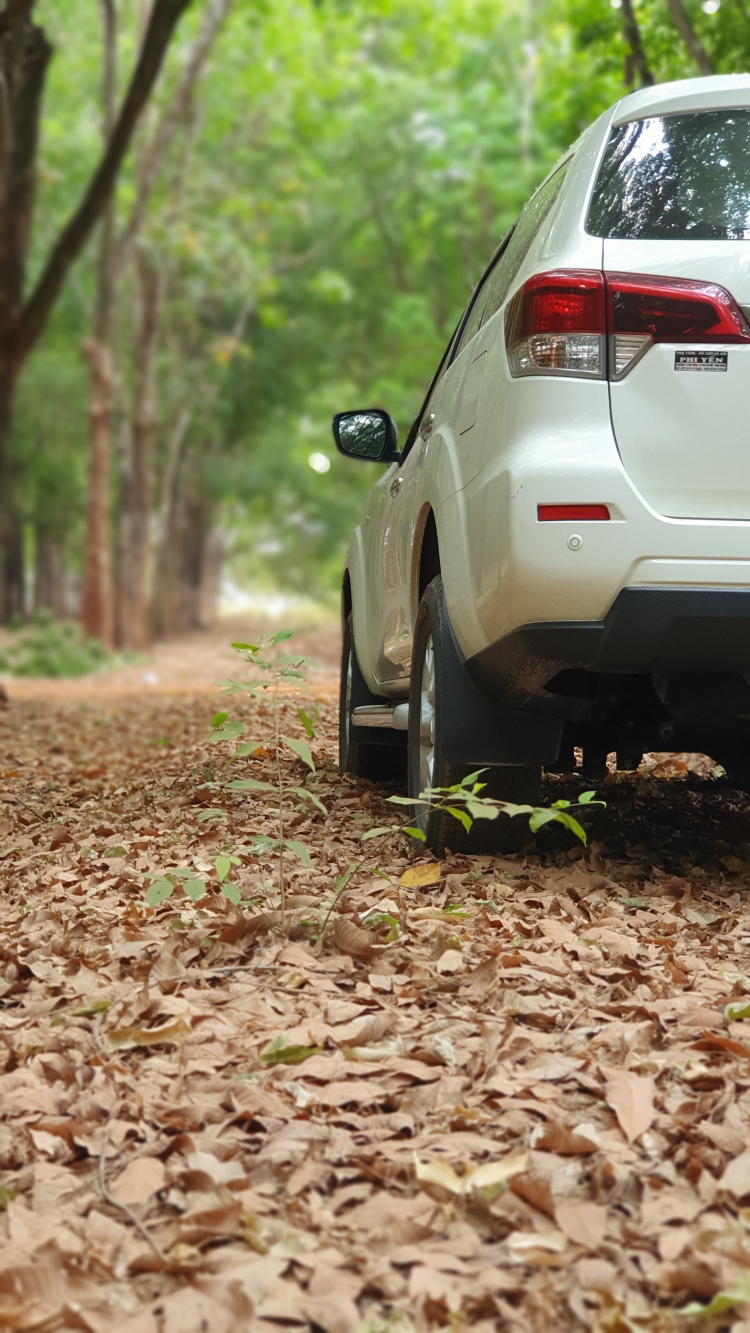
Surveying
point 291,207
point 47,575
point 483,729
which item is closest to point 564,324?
point 483,729

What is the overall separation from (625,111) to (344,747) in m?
3.81

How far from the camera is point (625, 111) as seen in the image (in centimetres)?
407

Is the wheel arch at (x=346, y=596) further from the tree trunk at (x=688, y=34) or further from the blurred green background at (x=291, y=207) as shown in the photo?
the blurred green background at (x=291, y=207)

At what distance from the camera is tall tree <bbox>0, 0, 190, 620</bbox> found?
508 inches

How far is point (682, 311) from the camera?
365cm

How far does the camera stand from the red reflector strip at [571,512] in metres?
3.63

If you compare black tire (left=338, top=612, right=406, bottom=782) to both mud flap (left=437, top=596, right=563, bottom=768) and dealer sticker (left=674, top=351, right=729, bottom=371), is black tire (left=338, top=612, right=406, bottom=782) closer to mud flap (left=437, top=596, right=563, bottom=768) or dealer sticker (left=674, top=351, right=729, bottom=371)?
mud flap (left=437, top=596, right=563, bottom=768)

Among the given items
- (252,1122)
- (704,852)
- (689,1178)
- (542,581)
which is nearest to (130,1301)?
(252,1122)

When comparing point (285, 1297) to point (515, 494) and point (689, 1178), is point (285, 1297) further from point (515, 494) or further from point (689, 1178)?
point (515, 494)

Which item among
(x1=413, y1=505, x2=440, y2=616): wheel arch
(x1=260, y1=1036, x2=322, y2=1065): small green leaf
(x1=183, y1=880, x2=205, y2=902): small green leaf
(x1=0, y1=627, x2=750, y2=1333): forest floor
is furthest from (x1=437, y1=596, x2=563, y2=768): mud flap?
(x1=260, y1=1036, x2=322, y2=1065): small green leaf

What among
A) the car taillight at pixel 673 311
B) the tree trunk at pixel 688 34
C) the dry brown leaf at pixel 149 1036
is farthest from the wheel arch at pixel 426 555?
the tree trunk at pixel 688 34

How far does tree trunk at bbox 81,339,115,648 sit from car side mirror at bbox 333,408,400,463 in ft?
56.3

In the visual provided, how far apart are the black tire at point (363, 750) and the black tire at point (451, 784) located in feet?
4.96

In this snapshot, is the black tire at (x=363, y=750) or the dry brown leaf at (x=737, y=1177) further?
the black tire at (x=363, y=750)
